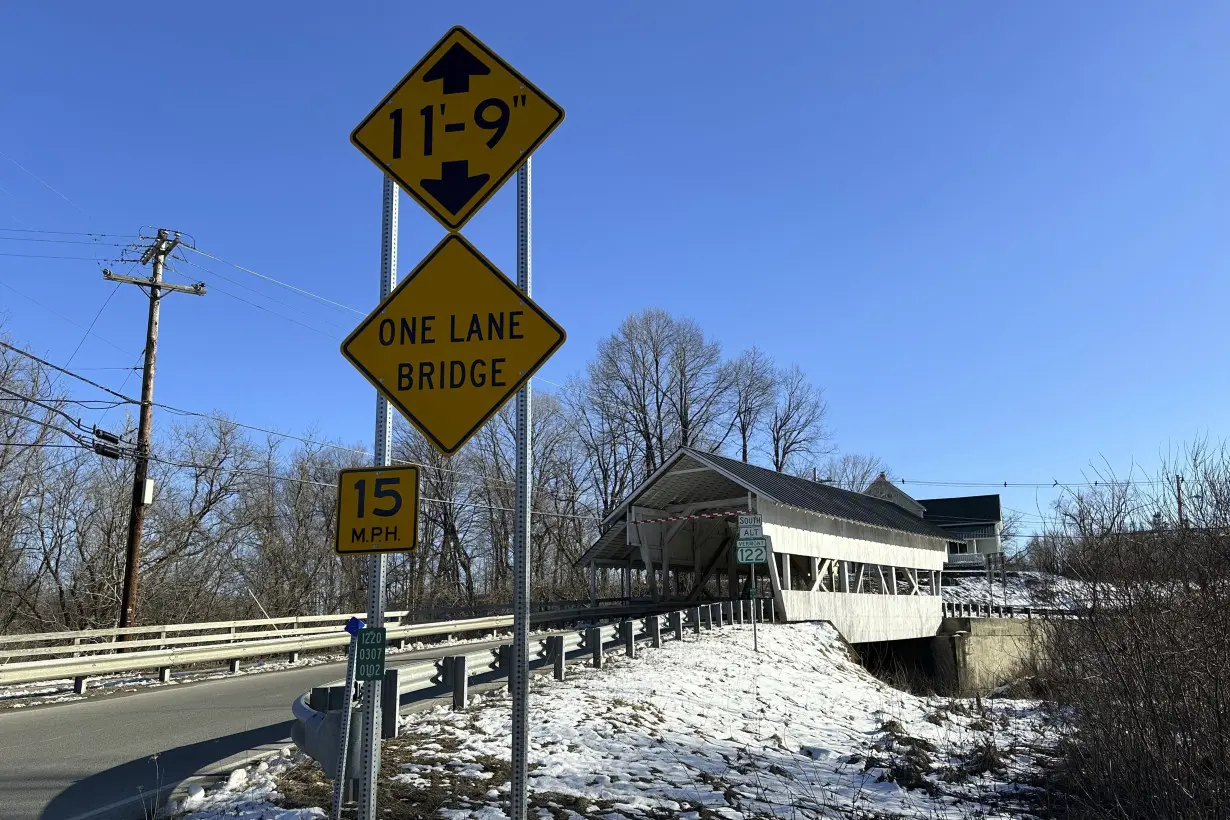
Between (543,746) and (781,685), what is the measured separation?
8.31 m

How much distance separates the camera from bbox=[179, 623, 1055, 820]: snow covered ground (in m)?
6.42

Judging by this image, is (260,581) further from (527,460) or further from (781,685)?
(527,460)

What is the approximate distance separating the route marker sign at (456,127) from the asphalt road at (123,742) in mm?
4996

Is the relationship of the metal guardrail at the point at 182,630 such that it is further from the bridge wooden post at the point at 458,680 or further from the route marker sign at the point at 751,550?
the route marker sign at the point at 751,550

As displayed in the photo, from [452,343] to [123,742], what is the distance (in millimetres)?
7924

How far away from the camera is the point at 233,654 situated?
16.5 meters

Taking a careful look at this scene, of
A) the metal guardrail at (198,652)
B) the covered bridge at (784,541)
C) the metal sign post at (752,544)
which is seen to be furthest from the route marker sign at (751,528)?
the metal guardrail at (198,652)

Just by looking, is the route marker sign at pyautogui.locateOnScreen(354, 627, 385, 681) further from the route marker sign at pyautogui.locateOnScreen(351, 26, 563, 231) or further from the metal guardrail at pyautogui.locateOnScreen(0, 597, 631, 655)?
the metal guardrail at pyautogui.locateOnScreen(0, 597, 631, 655)

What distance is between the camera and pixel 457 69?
4.28m

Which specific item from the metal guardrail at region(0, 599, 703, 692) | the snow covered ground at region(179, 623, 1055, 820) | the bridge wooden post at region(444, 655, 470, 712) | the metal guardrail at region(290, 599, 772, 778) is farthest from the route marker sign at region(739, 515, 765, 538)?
the bridge wooden post at region(444, 655, 470, 712)

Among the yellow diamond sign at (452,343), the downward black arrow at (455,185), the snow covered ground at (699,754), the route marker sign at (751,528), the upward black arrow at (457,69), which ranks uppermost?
the upward black arrow at (457,69)

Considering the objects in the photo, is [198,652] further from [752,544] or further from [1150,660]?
[1150,660]

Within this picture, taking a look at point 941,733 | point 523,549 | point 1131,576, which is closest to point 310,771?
point 523,549

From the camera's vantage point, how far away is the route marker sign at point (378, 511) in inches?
149
